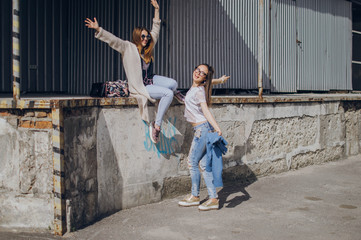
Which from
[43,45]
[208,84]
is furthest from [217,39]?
[208,84]

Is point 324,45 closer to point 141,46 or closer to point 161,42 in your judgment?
point 161,42

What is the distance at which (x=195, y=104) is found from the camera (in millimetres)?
4855

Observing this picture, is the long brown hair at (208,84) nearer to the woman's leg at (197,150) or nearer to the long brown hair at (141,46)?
the woman's leg at (197,150)

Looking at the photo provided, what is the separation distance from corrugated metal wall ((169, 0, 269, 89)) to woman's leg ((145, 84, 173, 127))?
2.50 meters

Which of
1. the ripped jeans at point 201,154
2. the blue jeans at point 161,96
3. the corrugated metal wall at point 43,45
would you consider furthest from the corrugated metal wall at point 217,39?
the ripped jeans at point 201,154

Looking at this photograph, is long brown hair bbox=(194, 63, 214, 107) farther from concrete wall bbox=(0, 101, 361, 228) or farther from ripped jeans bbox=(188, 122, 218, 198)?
concrete wall bbox=(0, 101, 361, 228)

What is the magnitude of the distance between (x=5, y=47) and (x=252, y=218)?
179 inches

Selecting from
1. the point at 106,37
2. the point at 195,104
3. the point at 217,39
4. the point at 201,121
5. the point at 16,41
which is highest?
the point at 217,39

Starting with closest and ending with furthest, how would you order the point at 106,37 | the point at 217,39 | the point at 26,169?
the point at 26,169, the point at 106,37, the point at 217,39

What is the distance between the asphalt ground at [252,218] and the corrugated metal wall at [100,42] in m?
2.74

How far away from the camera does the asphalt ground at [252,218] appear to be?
4.07m

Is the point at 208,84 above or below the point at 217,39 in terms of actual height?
below

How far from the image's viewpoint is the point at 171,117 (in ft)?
17.3

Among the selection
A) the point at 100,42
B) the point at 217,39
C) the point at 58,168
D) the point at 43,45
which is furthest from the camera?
the point at 217,39
